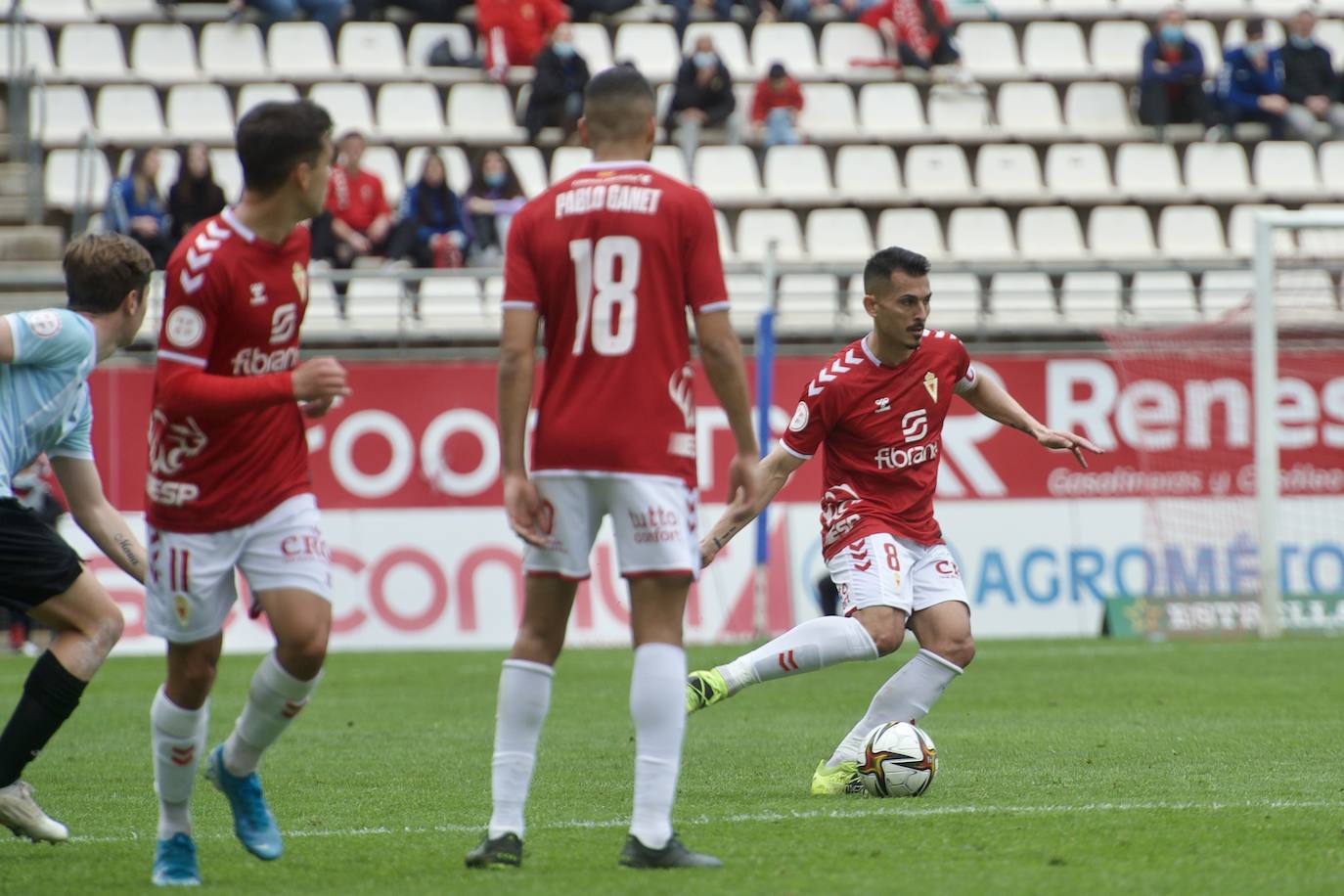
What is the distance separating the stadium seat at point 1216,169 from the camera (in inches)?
878

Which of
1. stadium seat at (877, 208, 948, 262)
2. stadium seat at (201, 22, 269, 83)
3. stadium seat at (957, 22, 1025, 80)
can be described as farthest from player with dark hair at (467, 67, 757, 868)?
stadium seat at (957, 22, 1025, 80)

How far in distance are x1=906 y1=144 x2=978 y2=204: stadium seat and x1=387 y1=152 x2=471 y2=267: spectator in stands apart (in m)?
5.65

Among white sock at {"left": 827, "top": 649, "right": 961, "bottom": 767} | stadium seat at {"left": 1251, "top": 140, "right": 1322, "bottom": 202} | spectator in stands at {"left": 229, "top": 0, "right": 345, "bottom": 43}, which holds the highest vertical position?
spectator in stands at {"left": 229, "top": 0, "right": 345, "bottom": 43}

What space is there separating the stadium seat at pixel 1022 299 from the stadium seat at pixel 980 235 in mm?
1138

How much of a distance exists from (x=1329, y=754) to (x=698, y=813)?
3274mm

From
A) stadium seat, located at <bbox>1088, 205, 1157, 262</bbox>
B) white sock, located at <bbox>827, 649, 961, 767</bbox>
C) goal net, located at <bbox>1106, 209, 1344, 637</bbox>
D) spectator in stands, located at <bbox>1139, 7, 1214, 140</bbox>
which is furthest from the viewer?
spectator in stands, located at <bbox>1139, 7, 1214, 140</bbox>

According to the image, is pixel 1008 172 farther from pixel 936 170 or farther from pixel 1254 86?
pixel 1254 86

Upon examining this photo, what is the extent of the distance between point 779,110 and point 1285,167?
20.0ft

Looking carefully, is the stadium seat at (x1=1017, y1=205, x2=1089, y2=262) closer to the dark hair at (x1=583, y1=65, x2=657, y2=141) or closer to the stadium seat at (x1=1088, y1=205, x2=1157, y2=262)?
the stadium seat at (x1=1088, y1=205, x2=1157, y2=262)

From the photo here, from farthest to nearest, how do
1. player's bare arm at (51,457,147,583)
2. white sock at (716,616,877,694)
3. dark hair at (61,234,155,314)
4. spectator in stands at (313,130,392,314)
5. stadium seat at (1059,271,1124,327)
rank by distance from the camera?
1. spectator in stands at (313,130,392,314)
2. stadium seat at (1059,271,1124,327)
3. white sock at (716,616,877,694)
4. player's bare arm at (51,457,147,583)
5. dark hair at (61,234,155,314)

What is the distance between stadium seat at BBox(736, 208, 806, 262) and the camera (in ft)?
68.2

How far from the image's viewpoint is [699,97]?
21.3 metres

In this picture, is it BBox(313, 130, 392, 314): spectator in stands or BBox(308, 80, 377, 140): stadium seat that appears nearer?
BBox(313, 130, 392, 314): spectator in stands

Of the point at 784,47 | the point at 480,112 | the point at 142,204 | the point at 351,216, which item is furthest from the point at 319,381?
the point at 784,47
